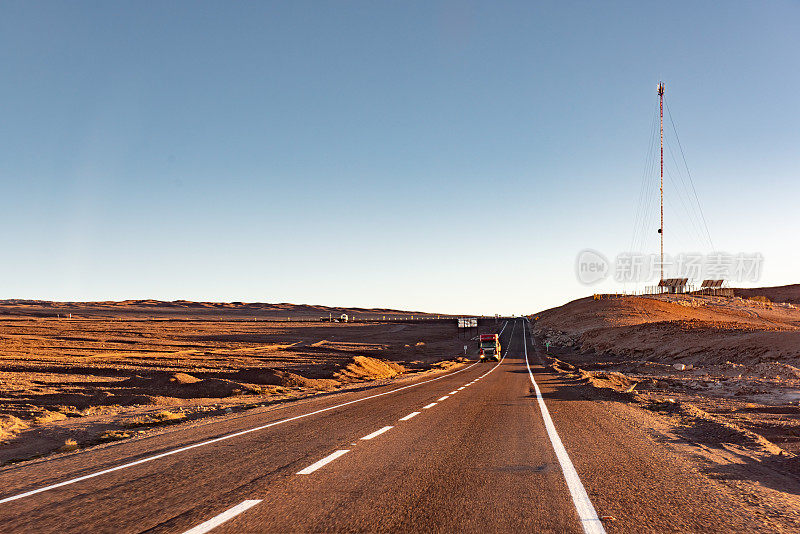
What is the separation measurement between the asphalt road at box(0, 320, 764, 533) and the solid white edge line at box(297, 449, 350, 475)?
3cm

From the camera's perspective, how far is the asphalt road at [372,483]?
17.8 feet

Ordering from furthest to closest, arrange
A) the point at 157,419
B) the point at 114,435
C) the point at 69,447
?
the point at 157,419
the point at 114,435
the point at 69,447

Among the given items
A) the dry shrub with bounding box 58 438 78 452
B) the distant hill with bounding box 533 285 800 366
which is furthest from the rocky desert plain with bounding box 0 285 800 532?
the distant hill with bounding box 533 285 800 366

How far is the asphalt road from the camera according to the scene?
17.8ft

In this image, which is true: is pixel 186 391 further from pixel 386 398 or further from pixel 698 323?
pixel 698 323

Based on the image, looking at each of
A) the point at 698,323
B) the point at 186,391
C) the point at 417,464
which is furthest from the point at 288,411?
the point at 698,323

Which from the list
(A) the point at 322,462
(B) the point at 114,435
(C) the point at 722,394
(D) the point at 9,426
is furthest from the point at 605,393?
(D) the point at 9,426

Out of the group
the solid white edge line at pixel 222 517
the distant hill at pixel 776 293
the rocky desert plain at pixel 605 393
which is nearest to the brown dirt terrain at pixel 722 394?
the rocky desert plain at pixel 605 393

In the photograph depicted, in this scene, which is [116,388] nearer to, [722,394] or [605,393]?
[605,393]

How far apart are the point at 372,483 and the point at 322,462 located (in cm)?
156

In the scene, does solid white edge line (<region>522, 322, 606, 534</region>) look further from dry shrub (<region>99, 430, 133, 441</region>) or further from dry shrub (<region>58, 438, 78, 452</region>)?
dry shrub (<region>58, 438, 78, 452</region>)

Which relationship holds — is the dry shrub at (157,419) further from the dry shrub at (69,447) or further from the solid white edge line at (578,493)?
the solid white edge line at (578,493)

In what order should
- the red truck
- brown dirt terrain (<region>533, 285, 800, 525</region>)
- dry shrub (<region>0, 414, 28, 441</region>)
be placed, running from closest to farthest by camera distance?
brown dirt terrain (<region>533, 285, 800, 525</region>) < dry shrub (<region>0, 414, 28, 441</region>) < the red truck

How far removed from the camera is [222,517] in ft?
18.2
